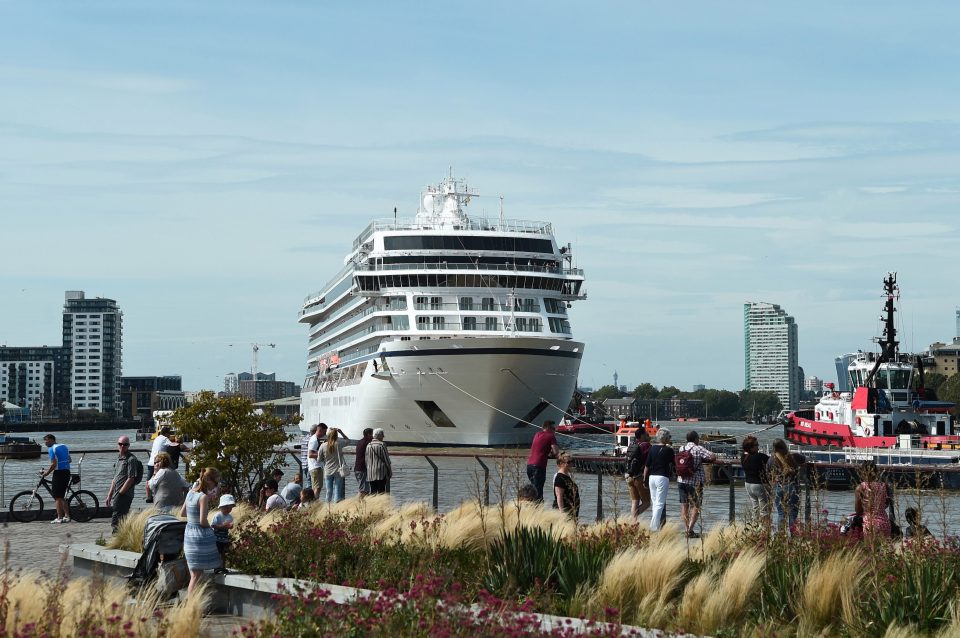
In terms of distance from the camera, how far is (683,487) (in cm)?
1800

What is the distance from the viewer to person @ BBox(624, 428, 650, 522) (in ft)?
58.6

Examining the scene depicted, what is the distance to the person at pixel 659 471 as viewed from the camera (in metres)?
17.0

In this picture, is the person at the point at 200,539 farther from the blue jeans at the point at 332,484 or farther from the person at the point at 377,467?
the blue jeans at the point at 332,484

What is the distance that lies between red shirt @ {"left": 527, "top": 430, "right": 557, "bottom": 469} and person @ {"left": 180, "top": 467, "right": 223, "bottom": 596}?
7093 mm

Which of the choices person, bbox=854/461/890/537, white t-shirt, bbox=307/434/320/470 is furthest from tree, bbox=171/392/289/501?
person, bbox=854/461/890/537

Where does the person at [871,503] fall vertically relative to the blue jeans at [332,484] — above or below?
above

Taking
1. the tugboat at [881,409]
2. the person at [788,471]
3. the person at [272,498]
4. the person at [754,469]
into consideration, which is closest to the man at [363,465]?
the person at [272,498]

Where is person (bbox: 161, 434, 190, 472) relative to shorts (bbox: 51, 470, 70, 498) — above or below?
above

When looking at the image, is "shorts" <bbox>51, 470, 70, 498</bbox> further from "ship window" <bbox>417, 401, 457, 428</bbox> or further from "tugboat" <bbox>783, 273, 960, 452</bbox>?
"tugboat" <bbox>783, 273, 960, 452</bbox>

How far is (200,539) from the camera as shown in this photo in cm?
1180

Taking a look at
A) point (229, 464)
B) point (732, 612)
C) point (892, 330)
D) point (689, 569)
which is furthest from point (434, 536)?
point (892, 330)

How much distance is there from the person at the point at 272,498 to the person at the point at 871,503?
7.56 m

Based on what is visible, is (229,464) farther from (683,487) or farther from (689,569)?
(689,569)

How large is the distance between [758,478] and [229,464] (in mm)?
9151
